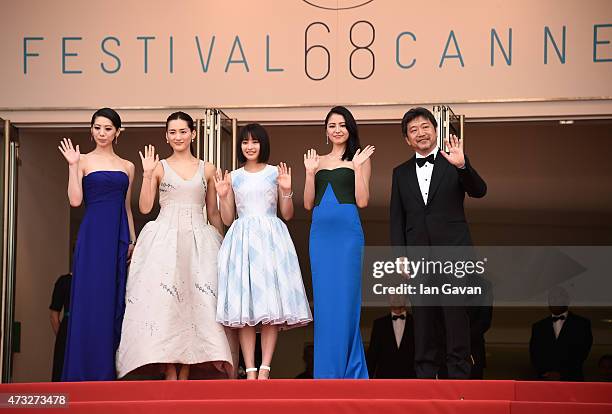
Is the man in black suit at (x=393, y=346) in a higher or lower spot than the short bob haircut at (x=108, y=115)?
lower

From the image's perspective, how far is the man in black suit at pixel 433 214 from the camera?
6949 mm

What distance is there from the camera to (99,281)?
730 cm

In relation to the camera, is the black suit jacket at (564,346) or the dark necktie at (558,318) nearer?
the black suit jacket at (564,346)

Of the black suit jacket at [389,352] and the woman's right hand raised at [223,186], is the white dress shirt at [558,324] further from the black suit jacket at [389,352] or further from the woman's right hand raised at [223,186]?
the woman's right hand raised at [223,186]

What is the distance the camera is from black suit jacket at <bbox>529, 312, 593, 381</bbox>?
8555 millimetres

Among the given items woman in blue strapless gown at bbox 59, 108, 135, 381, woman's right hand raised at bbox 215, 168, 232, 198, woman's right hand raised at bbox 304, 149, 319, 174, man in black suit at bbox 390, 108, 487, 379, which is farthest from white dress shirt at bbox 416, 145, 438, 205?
woman in blue strapless gown at bbox 59, 108, 135, 381

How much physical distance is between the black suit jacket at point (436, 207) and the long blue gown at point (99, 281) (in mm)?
1584

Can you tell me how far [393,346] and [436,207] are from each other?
5.00 feet

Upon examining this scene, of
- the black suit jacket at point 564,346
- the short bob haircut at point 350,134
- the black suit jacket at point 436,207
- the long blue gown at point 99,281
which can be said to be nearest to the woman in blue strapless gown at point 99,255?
the long blue gown at point 99,281

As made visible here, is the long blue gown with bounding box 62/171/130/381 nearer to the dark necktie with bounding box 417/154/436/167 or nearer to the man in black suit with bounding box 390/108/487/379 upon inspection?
the man in black suit with bounding box 390/108/487/379

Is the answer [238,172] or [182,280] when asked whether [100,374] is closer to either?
[182,280]

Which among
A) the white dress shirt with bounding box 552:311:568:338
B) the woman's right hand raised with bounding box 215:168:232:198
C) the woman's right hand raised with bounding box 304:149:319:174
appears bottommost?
the white dress shirt with bounding box 552:311:568:338

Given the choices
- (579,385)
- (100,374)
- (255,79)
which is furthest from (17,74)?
(579,385)

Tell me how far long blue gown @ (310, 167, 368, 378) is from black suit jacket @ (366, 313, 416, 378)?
1036 mm
